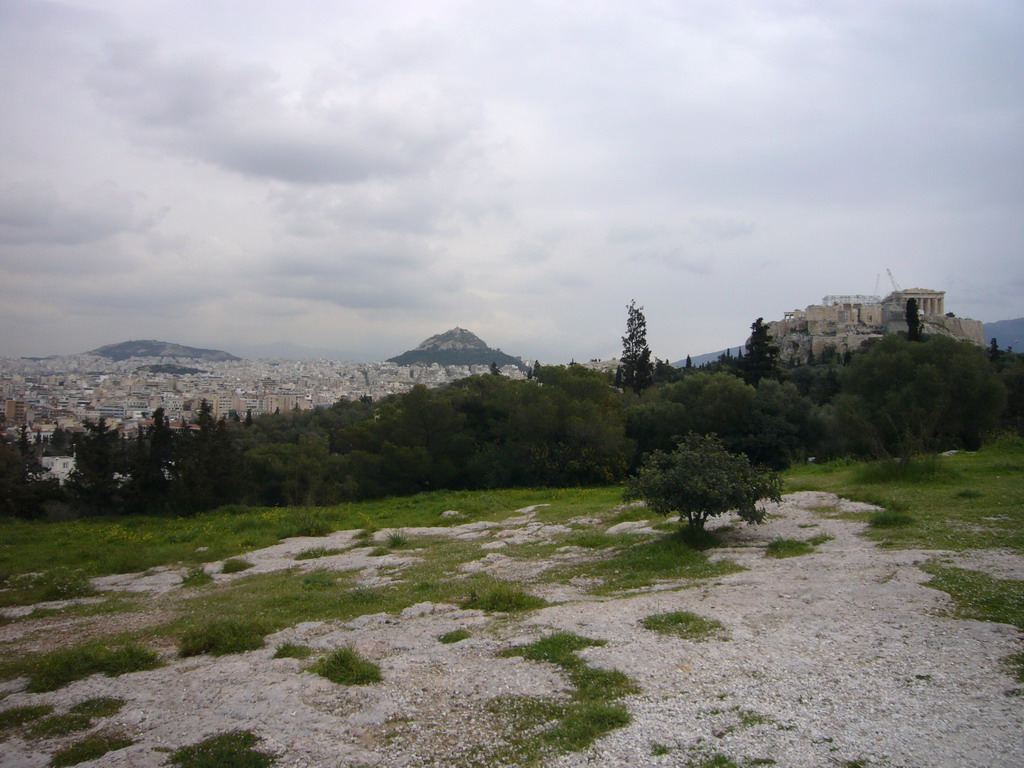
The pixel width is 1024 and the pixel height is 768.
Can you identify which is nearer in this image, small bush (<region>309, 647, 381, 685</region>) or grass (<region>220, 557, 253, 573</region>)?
small bush (<region>309, 647, 381, 685</region>)

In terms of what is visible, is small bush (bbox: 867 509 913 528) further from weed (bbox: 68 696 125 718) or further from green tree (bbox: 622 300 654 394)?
green tree (bbox: 622 300 654 394)

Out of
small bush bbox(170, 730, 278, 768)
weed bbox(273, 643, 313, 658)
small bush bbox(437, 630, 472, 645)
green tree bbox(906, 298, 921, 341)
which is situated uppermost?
green tree bbox(906, 298, 921, 341)

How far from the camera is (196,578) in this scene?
1445 centimetres

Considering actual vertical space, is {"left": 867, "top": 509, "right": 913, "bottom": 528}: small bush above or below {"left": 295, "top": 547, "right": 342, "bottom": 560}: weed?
above

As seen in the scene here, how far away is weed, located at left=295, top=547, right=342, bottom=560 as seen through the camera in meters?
16.4

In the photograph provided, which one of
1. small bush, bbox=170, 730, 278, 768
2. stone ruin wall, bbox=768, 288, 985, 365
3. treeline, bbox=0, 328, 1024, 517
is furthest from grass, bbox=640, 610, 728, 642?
stone ruin wall, bbox=768, 288, 985, 365

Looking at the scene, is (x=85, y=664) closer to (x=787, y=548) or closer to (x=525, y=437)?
(x=787, y=548)

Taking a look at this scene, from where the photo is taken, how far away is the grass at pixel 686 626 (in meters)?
7.96

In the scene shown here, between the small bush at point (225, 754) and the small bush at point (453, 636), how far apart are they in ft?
9.68

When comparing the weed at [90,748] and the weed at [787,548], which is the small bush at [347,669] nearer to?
the weed at [90,748]

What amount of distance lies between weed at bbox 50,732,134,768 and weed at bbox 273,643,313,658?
2.24 m

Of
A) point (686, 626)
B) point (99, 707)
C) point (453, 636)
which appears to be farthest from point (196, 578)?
point (686, 626)

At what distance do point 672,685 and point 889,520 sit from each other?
947 cm

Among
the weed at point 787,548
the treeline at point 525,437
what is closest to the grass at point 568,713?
the weed at point 787,548
